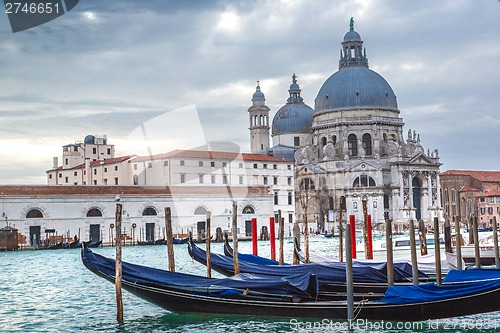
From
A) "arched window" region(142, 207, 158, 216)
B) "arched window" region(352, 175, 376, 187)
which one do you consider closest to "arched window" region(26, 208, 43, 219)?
"arched window" region(142, 207, 158, 216)

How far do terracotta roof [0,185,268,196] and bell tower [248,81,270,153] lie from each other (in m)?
27.8

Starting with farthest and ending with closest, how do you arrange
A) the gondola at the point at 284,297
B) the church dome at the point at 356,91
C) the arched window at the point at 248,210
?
the church dome at the point at 356,91
the arched window at the point at 248,210
the gondola at the point at 284,297

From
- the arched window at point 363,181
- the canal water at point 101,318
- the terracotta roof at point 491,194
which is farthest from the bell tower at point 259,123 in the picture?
the canal water at point 101,318

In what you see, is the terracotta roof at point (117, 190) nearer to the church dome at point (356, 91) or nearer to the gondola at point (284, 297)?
the church dome at point (356, 91)

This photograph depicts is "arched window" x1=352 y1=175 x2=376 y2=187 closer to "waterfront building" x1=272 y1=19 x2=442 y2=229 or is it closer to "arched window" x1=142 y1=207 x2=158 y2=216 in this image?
"waterfront building" x1=272 y1=19 x2=442 y2=229

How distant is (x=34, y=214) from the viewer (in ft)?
127

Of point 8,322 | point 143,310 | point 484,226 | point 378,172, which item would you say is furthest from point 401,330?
point 484,226

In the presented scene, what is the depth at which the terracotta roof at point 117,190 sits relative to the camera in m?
38.4

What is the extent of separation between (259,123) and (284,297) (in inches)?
2456

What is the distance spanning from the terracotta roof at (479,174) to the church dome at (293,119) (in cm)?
1392

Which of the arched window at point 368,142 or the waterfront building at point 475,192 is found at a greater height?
the arched window at point 368,142

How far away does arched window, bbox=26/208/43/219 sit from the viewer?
127 ft

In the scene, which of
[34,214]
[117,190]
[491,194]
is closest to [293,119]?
[491,194]

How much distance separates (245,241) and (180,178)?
688 centimetres
